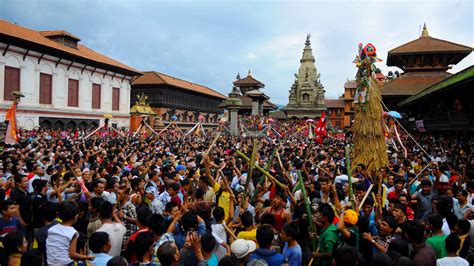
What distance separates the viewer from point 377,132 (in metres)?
12.7

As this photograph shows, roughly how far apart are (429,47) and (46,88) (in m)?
34.5

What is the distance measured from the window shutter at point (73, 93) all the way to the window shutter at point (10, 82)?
5808 millimetres

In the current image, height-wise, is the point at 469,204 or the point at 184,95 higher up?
the point at 184,95

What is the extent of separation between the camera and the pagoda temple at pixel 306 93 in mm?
68312

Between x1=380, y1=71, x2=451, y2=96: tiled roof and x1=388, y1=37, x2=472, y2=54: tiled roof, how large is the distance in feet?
6.93

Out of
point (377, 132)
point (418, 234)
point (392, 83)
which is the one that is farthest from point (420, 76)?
point (418, 234)

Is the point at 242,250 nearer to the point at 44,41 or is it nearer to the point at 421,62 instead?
the point at 44,41

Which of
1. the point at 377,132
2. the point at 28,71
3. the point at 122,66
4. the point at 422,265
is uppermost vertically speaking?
the point at 122,66

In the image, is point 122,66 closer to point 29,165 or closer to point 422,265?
point 29,165

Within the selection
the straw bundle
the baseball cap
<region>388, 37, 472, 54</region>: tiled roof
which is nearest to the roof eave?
the straw bundle

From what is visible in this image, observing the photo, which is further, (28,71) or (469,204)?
(28,71)

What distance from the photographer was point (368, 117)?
42.0 ft

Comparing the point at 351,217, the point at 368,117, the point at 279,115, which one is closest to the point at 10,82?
the point at 368,117

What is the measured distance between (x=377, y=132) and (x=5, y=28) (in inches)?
1095
